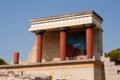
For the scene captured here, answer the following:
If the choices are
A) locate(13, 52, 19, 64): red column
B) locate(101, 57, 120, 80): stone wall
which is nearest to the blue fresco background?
locate(101, 57, 120, 80): stone wall

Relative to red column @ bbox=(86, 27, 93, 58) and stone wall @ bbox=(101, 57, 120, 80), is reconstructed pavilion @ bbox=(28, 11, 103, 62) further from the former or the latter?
stone wall @ bbox=(101, 57, 120, 80)

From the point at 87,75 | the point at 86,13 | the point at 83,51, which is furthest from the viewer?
the point at 83,51

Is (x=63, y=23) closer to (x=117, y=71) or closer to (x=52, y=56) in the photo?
(x=52, y=56)

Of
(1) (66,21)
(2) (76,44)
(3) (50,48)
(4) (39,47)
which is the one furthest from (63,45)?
(3) (50,48)

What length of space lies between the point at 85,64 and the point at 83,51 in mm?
4927

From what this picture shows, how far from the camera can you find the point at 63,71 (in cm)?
2034

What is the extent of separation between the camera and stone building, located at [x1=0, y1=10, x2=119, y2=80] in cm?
1983

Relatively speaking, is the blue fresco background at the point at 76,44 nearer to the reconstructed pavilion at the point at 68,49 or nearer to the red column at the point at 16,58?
the reconstructed pavilion at the point at 68,49

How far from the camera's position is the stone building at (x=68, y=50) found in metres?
19.8

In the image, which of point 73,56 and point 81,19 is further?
point 73,56

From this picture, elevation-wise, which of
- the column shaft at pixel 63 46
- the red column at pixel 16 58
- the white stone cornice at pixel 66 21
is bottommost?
the red column at pixel 16 58

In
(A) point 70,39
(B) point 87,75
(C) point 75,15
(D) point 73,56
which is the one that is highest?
(C) point 75,15

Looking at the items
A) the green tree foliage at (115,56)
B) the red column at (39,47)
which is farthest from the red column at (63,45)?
the green tree foliage at (115,56)

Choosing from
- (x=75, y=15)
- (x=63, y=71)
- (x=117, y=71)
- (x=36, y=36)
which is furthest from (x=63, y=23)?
(x=117, y=71)
